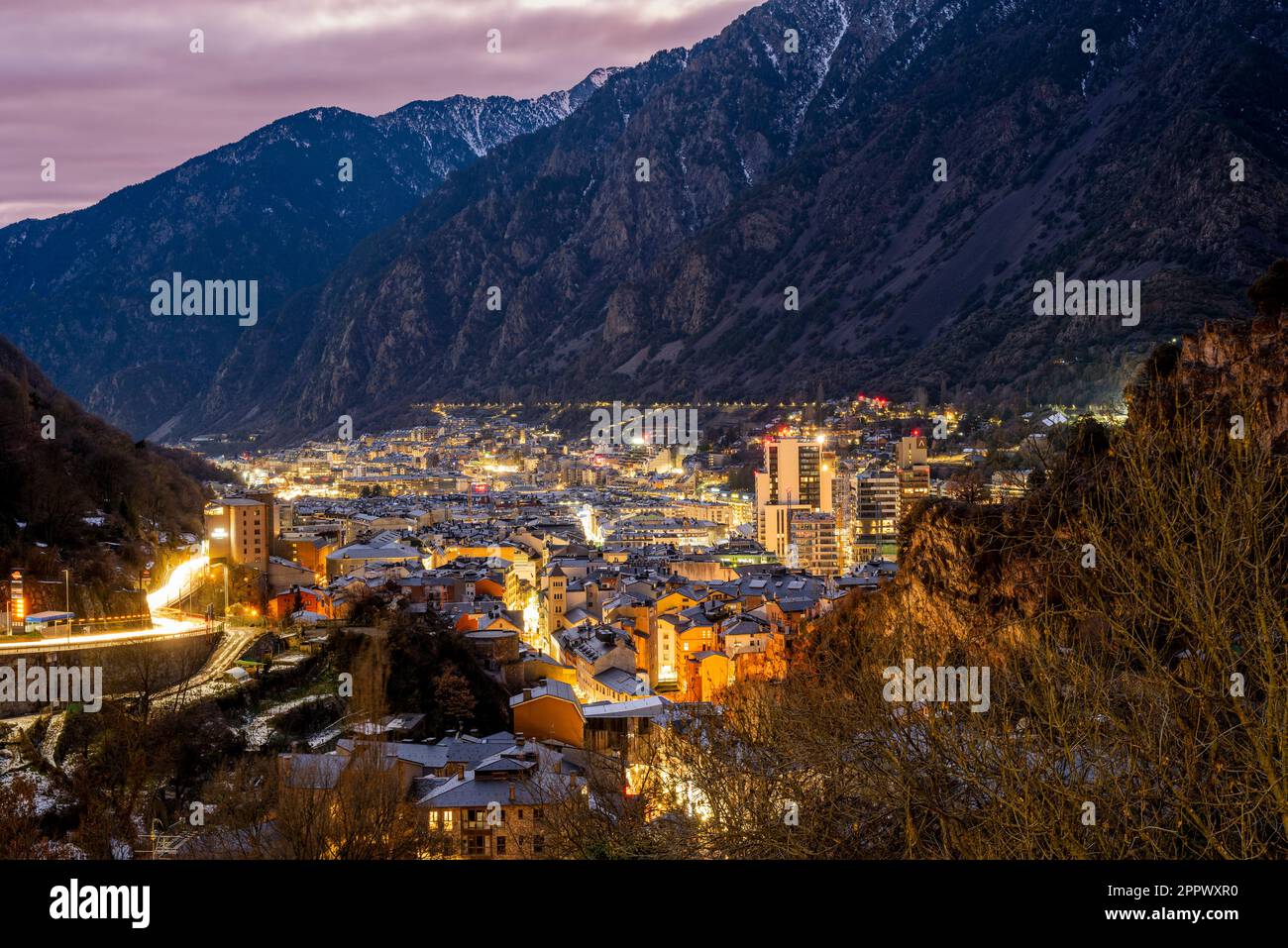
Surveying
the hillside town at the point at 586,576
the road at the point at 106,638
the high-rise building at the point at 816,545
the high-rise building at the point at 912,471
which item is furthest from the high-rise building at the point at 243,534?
the high-rise building at the point at 912,471

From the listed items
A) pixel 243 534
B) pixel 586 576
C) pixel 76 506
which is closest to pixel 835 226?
pixel 586 576

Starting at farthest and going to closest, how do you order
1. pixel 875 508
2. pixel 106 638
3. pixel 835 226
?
pixel 835 226
pixel 875 508
pixel 106 638

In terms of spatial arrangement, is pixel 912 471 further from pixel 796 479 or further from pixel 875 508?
pixel 796 479

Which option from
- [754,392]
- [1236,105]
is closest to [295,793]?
[1236,105]

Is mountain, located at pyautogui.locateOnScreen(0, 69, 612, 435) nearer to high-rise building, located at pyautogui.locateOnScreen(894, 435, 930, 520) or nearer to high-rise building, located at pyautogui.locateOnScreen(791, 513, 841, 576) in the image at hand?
high-rise building, located at pyautogui.locateOnScreen(894, 435, 930, 520)

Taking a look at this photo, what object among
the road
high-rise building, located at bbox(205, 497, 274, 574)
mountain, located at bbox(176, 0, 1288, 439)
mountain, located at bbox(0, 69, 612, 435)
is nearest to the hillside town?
high-rise building, located at bbox(205, 497, 274, 574)

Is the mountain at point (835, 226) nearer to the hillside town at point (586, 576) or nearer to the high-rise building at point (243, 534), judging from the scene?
the hillside town at point (586, 576)
